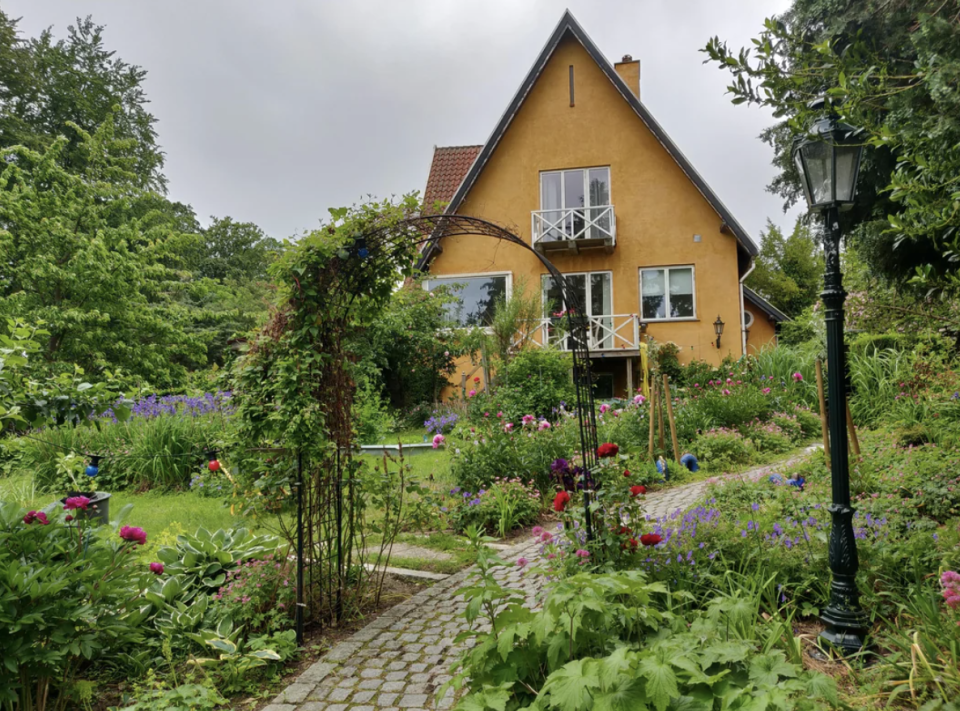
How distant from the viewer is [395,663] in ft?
9.66

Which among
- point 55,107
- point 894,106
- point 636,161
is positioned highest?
point 55,107

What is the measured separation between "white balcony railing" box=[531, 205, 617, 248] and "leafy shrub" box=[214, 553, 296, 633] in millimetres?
11585

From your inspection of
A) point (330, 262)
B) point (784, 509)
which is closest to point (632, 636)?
point (784, 509)

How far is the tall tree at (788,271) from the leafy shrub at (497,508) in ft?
80.0

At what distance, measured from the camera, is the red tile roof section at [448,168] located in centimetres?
1593

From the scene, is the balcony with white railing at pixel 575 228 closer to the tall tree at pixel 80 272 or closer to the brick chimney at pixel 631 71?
Result: the brick chimney at pixel 631 71

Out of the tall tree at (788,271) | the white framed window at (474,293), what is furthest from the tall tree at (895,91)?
the tall tree at (788,271)

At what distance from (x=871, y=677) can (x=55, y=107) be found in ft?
81.2

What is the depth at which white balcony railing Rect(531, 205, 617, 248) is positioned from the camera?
1380 centimetres

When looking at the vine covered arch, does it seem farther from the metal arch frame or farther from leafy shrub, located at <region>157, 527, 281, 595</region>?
leafy shrub, located at <region>157, 527, 281, 595</region>

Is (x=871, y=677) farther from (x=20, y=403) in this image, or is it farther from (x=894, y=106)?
(x=894, y=106)

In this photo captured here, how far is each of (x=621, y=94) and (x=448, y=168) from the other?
5163 millimetres

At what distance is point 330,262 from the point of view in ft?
11.5

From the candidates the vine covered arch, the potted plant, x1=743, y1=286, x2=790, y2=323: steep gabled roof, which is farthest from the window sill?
the potted plant
